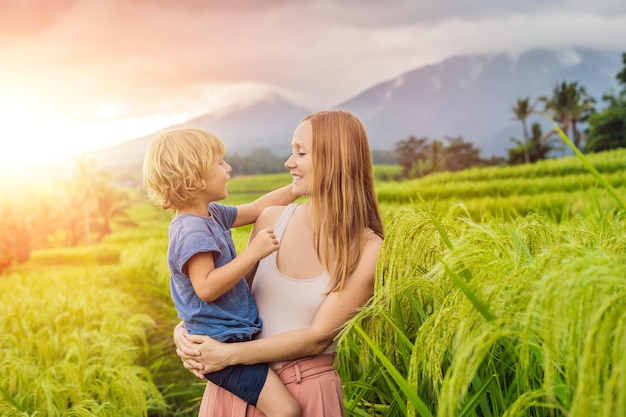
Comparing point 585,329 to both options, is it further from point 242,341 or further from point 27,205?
point 27,205

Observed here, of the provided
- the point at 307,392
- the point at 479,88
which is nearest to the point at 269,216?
the point at 307,392

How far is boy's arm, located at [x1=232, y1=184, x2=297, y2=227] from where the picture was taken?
2.33m

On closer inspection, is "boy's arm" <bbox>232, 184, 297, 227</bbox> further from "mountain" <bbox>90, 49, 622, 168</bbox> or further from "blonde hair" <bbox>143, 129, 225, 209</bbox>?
"mountain" <bbox>90, 49, 622, 168</bbox>

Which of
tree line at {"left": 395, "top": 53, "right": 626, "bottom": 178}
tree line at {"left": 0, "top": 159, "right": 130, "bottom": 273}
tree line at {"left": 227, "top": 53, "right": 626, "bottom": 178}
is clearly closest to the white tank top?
tree line at {"left": 0, "top": 159, "right": 130, "bottom": 273}

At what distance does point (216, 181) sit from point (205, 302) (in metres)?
0.40

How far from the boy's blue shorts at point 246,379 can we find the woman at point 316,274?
0.03m

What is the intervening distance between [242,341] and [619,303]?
1.20 meters

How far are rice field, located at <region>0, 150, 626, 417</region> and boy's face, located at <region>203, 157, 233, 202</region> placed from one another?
0.61 m

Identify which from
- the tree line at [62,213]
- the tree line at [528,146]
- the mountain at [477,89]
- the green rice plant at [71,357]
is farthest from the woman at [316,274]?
the mountain at [477,89]

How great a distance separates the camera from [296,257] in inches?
→ 78.9

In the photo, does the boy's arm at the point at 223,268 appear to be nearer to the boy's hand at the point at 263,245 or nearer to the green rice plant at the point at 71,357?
the boy's hand at the point at 263,245

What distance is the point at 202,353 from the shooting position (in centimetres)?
193

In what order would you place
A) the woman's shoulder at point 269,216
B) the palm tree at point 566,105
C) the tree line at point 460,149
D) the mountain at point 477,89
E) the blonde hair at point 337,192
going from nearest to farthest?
the blonde hair at point 337,192 → the woman's shoulder at point 269,216 → the tree line at point 460,149 → the palm tree at point 566,105 → the mountain at point 477,89

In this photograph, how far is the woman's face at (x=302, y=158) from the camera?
6.37 ft
